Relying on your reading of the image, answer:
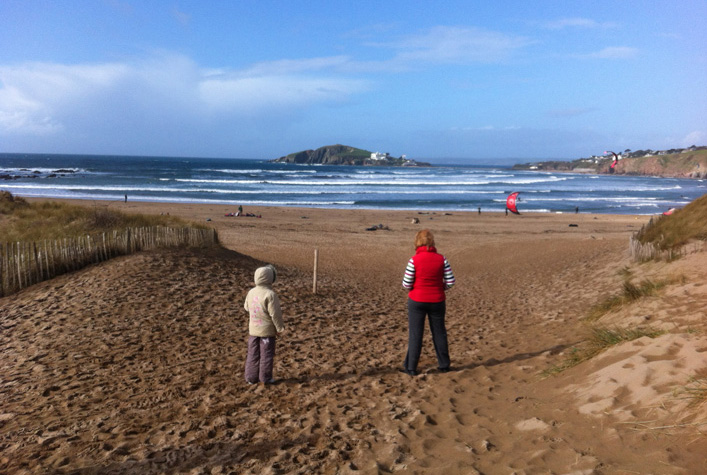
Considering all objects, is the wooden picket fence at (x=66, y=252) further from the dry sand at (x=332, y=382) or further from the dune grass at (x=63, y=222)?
the dune grass at (x=63, y=222)

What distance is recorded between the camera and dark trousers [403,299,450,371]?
5555 millimetres

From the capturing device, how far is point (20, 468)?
3855 millimetres

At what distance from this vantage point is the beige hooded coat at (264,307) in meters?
5.38

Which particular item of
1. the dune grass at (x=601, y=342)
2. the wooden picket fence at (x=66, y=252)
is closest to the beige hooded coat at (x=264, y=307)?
the dune grass at (x=601, y=342)

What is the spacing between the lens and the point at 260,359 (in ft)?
18.4

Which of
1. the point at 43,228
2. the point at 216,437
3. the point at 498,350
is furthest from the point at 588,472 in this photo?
the point at 43,228

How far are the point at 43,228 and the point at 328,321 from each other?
8390 mm

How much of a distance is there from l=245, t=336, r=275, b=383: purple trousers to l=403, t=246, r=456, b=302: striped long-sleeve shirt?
5.42 ft

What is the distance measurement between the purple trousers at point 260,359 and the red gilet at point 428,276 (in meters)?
1.67

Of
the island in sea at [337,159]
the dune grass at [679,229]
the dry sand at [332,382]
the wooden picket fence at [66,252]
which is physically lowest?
the dry sand at [332,382]

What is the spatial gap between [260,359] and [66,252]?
6456mm

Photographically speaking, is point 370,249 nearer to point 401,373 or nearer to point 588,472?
point 401,373

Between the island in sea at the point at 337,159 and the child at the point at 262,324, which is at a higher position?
the island in sea at the point at 337,159

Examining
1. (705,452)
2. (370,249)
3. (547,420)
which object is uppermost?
(705,452)
